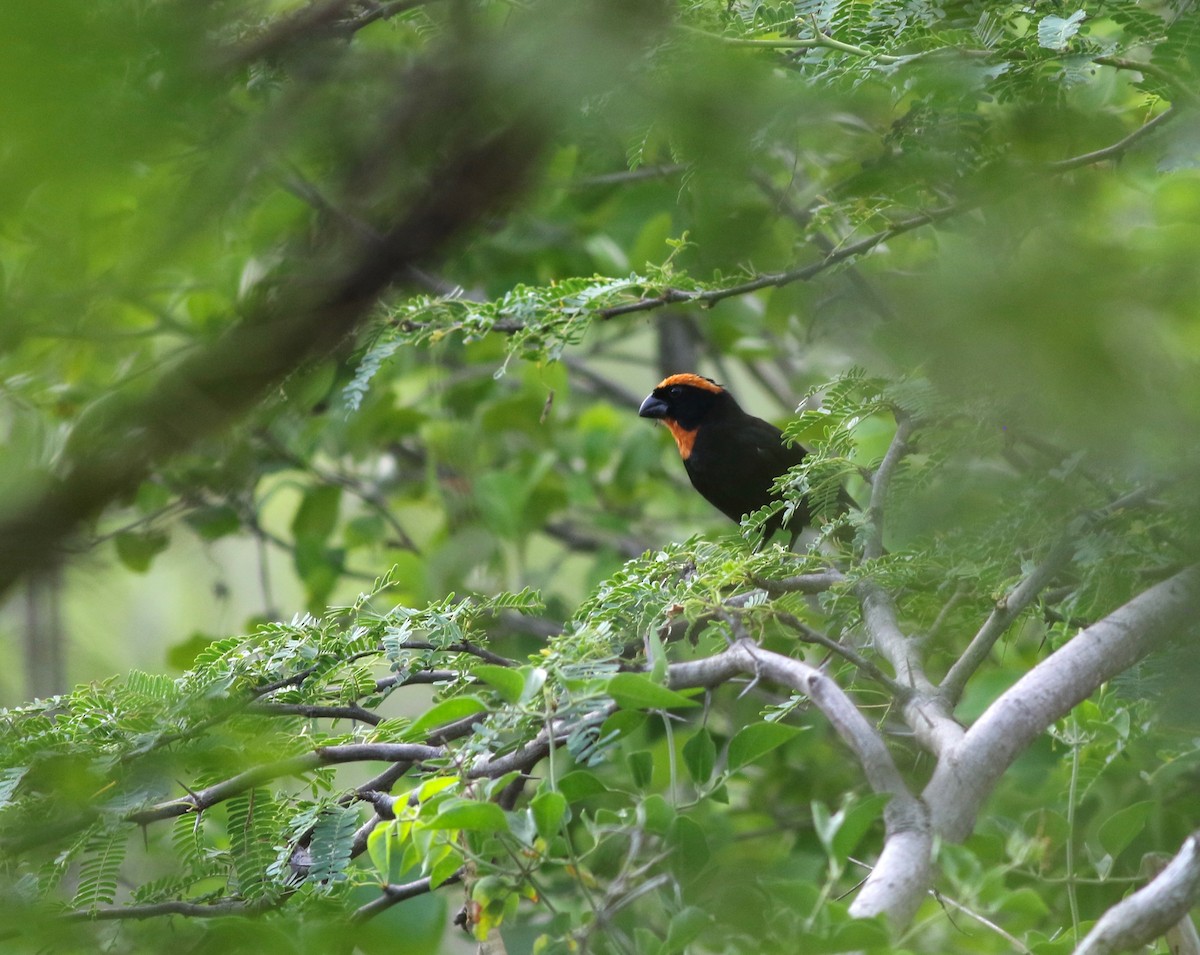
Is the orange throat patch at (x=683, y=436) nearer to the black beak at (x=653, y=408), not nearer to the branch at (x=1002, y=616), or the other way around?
the black beak at (x=653, y=408)

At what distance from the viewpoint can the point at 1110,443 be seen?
0.97 m

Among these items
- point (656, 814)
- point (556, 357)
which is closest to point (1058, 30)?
point (556, 357)

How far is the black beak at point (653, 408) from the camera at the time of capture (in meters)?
5.60

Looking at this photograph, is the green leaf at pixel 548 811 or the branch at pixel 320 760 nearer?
the green leaf at pixel 548 811

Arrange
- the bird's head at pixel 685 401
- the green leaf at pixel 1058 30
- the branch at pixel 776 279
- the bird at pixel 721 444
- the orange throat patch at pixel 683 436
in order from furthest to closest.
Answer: the bird's head at pixel 685 401 < the orange throat patch at pixel 683 436 < the bird at pixel 721 444 < the branch at pixel 776 279 < the green leaf at pixel 1058 30

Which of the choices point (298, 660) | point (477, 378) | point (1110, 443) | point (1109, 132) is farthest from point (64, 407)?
point (1110, 443)

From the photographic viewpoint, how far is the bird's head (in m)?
5.64

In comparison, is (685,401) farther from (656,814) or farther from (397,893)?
(656,814)

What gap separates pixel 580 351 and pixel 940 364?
225 inches

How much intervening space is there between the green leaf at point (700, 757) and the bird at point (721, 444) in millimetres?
3377

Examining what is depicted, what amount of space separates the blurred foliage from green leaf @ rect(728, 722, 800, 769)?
0.10 ft

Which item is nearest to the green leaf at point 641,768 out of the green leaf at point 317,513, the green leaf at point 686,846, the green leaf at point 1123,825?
the green leaf at point 686,846

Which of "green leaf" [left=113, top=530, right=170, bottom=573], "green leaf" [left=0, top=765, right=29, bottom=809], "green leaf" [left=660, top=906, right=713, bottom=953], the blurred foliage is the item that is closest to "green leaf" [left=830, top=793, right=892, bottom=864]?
the blurred foliage

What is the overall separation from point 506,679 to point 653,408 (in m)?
4.11
